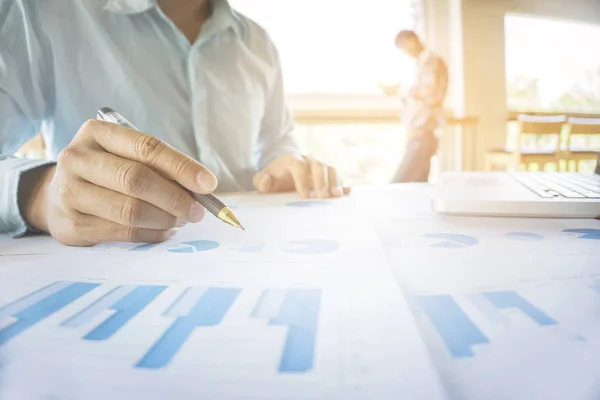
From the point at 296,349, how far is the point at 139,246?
202mm

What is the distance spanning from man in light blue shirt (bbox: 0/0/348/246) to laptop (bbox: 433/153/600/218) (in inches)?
7.0

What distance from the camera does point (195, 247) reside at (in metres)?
0.30

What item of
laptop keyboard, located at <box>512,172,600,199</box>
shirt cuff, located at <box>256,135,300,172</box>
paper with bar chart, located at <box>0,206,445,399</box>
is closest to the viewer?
paper with bar chart, located at <box>0,206,445,399</box>

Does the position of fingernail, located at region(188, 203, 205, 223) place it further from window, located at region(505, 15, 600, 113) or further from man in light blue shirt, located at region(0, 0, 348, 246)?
window, located at region(505, 15, 600, 113)

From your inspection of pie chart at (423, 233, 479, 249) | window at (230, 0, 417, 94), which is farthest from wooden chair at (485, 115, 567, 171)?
pie chart at (423, 233, 479, 249)

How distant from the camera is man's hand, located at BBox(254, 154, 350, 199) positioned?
54 cm

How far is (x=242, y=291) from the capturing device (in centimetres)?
20

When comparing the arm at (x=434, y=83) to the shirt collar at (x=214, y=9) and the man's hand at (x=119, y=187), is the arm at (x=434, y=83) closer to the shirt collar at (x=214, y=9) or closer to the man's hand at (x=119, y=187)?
the shirt collar at (x=214, y=9)

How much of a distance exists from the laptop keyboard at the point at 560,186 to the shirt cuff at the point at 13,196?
469 millimetres

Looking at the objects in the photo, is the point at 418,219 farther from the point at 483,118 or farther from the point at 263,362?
the point at 483,118

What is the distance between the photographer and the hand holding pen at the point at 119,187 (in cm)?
28

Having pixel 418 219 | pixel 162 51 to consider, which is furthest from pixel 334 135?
pixel 418 219

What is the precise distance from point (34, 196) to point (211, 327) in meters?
0.26

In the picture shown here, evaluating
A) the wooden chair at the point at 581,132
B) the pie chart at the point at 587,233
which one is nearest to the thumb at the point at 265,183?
the pie chart at the point at 587,233
